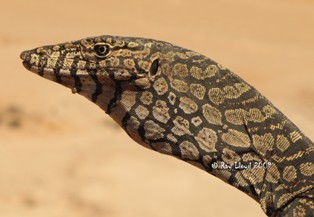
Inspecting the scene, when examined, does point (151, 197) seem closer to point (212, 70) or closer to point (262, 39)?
point (212, 70)

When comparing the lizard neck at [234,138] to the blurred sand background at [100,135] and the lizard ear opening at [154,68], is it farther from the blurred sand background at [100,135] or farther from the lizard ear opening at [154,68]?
the blurred sand background at [100,135]

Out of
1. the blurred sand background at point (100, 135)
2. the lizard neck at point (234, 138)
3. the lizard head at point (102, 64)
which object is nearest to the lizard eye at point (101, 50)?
the lizard head at point (102, 64)

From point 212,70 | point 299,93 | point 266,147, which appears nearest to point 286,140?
point 266,147

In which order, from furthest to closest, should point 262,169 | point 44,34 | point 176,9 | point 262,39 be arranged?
point 176,9, point 262,39, point 44,34, point 262,169

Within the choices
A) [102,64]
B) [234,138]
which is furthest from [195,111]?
[102,64]

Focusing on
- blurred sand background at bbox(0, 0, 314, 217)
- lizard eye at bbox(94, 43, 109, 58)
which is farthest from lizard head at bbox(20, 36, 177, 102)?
blurred sand background at bbox(0, 0, 314, 217)
